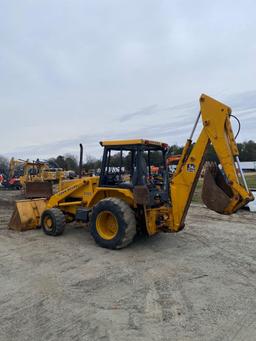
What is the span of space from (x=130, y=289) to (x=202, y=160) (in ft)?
9.81

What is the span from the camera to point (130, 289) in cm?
488

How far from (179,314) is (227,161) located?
304 centimetres

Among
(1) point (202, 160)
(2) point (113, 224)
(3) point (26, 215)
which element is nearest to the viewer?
(1) point (202, 160)

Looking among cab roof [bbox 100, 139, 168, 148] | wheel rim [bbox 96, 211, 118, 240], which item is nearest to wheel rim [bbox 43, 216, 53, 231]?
wheel rim [bbox 96, 211, 118, 240]

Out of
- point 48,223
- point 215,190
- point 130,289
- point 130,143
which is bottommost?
point 130,289

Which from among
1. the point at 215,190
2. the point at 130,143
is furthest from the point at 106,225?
the point at 215,190

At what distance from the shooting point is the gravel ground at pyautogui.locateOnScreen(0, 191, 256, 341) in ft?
12.2

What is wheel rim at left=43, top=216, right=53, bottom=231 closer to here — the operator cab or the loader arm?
the operator cab

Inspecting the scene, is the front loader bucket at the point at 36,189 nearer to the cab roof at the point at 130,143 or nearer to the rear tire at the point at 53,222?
the rear tire at the point at 53,222

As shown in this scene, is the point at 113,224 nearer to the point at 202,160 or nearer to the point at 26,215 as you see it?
the point at 202,160

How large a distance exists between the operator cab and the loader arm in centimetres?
55

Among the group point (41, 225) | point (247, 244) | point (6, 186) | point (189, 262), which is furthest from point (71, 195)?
point (6, 186)

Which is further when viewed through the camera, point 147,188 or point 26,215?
point 26,215

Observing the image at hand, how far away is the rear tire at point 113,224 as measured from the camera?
682cm
